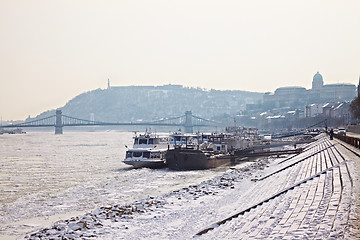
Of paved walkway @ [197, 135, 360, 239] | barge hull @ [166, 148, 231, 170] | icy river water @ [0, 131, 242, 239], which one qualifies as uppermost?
paved walkway @ [197, 135, 360, 239]

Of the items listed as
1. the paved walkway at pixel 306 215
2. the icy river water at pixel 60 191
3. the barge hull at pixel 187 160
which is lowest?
the icy river water at pixel 60 191

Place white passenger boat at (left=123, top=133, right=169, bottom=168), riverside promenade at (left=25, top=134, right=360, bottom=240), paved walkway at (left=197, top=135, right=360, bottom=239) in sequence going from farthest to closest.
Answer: white passenger boat at (left=123, top=133, right=169, bottom=168) < riverside promenade at (left=25, top=134, right=360, bottom=240) < paved walkway at (left=197, top=135, right=360, bottom=239)

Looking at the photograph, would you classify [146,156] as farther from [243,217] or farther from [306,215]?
[306,215]

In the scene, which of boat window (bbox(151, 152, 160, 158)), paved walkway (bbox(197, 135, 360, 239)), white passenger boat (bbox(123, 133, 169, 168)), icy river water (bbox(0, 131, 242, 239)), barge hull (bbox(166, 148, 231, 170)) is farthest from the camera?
boat window (bbox(151, 152, 160, 158))

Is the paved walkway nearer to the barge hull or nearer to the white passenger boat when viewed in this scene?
the barge hull

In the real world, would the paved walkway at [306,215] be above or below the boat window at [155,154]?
above

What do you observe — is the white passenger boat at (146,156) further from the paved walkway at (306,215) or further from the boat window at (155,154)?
the paved walkway at (306,215)

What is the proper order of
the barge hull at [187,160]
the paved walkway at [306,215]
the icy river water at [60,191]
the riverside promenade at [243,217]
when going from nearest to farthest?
the paved walkway at [306,215] < the riverside promenade at [243,217] < the icy river water at [60,191] < the barge hull at [187,160]

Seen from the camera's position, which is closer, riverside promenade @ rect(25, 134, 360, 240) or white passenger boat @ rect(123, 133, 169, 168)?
riverside promenade @ rect(25, 134, 360, 240)

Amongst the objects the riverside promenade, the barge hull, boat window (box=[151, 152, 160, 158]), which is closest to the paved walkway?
the riverside promenade

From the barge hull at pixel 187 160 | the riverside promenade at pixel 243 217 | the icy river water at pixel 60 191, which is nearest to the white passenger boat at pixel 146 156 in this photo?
the barge hull at pixel 187 160

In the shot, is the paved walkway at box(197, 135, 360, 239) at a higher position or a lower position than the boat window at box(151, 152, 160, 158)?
higher

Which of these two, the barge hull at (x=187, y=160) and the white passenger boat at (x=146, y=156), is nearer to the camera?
the barge hull at (x=187, y=160)

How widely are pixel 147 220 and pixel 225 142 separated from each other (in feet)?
117
